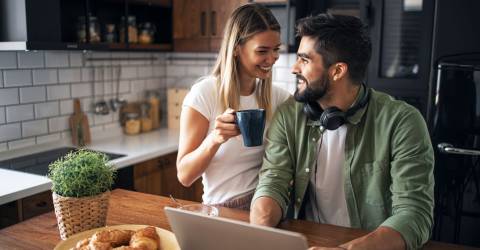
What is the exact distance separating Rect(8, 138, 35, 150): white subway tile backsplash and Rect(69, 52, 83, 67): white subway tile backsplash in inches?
21.9

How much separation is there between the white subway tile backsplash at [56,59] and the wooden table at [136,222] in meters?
1.49

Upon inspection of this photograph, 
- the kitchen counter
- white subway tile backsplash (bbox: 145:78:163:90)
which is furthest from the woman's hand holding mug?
white subway tile backsplash (bbox: 145:78:163:90)

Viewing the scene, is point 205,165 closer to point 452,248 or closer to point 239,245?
point 239,245

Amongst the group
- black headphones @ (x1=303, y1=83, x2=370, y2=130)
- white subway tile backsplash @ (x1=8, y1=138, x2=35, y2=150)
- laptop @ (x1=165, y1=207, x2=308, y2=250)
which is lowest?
white subway tile backsplash @ (x1=8, y1=138, x2=35, y2=150)

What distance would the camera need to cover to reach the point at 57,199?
4.10ft

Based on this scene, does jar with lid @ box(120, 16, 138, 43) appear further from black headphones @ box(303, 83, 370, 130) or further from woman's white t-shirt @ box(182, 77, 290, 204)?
black headphones @ box(303, 83, 370, 130)

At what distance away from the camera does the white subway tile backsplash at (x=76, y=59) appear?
9.79 feet

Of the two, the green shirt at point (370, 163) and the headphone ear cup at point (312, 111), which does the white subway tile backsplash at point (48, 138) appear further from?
the headphone ear cup at point (312, 111)

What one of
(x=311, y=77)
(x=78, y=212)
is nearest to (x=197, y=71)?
(x=311, y=77)

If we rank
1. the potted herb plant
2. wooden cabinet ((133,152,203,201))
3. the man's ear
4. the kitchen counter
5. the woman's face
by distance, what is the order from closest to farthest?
the potted herb plant, the man's ear, the woman's face, the kitchen counter, wooden cabinet ((133,152,203,201))

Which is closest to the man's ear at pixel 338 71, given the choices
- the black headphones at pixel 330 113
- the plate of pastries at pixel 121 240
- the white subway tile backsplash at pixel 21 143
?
the black headphones at pixel 330 113

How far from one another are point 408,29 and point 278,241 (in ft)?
7.03

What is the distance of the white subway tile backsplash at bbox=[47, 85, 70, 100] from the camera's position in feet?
9.34

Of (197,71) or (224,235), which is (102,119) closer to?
(197,71)
